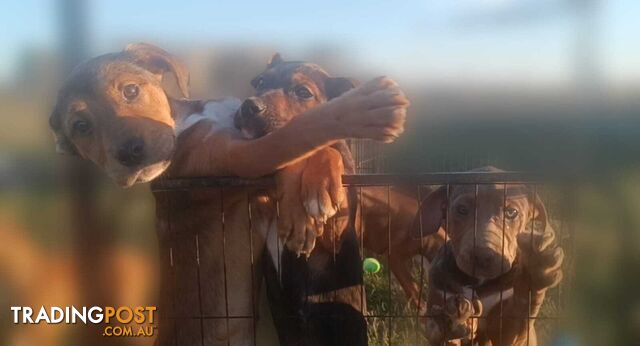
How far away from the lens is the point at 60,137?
284 centimetres

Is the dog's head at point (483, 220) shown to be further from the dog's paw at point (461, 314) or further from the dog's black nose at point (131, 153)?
the dog's black nose at point (131, 153)

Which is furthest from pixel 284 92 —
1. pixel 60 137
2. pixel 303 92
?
pixel 60 137

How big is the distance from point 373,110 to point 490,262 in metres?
0.74

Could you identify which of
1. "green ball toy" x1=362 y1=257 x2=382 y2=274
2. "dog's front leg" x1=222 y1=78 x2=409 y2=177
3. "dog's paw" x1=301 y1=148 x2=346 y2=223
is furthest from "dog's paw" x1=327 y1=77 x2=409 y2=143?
"green ball toy" x1=362 y1=257 x2=382 y2=274

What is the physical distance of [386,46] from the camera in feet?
8.91

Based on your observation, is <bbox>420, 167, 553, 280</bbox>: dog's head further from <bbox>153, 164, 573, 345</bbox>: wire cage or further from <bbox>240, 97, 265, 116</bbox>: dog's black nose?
<bbox>240, 97, 265, 116</bbox>: dog's black nose

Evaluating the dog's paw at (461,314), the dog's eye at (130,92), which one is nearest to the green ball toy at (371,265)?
the dog's paw at (461,314)

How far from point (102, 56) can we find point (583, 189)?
6.14ft

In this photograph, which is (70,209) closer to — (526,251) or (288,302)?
(288,302)

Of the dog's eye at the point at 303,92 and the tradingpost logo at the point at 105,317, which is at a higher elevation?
the dog's eye at the point at 303,92

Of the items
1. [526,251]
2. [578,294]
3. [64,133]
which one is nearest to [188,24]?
[64,133]

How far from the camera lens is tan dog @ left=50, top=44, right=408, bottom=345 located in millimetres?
2746

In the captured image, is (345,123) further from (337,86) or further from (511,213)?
(511,213)

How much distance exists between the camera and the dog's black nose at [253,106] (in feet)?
9.15
